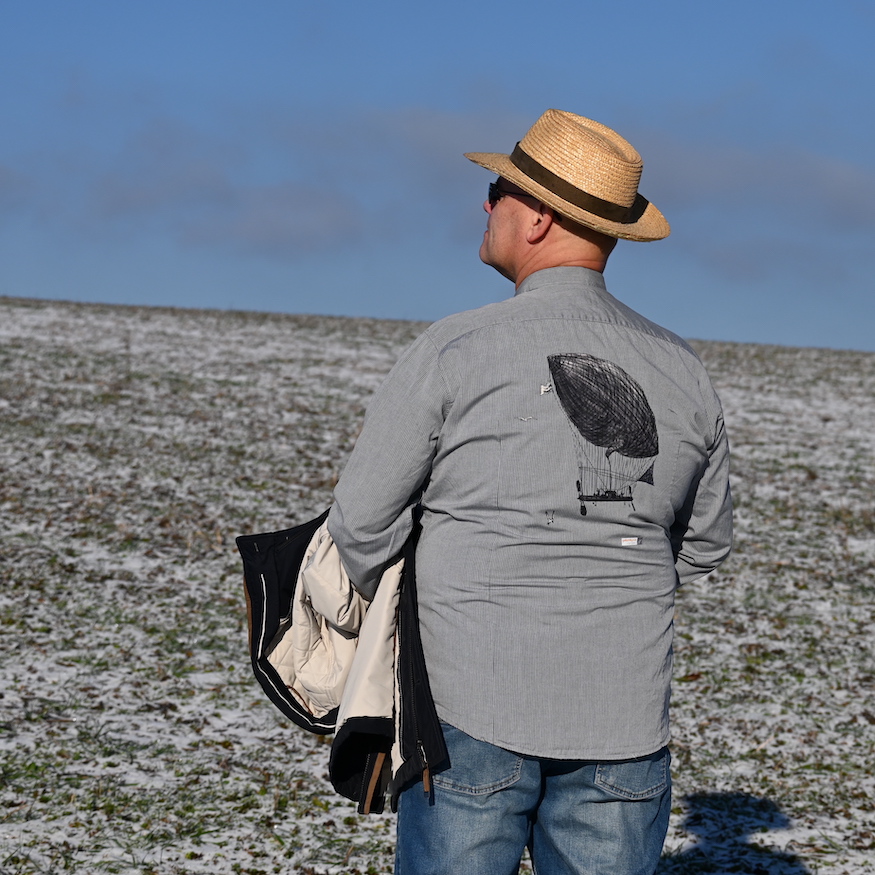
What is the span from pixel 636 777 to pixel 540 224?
146 cm

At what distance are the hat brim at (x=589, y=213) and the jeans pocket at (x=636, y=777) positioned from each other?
137 cm

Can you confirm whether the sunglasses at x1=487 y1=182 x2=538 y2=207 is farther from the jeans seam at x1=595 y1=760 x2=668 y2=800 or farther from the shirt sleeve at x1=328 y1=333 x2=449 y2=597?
the jeans seam at x1=595 y1=760 x2=668 y2=800

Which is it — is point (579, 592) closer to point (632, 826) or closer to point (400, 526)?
point (400, 526)

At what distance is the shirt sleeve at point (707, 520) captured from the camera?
2691 mm

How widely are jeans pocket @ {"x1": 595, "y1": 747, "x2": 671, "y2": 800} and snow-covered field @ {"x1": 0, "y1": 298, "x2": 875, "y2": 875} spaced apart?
3.05 metres

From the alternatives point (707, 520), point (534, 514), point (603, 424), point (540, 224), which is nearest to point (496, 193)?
point (540, 224)

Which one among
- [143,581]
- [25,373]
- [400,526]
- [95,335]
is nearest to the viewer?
[400,526]

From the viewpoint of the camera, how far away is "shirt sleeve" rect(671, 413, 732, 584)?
8.83ft

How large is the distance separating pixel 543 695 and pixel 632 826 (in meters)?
0.47

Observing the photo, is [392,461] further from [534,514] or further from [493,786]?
[493,786]

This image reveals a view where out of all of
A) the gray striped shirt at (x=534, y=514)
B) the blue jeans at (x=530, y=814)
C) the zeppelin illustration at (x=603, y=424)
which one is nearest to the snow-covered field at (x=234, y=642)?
the blue jeans at (x=530, y=814)

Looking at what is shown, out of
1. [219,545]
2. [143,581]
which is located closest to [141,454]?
[219,545]

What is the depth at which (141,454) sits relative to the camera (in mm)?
13508

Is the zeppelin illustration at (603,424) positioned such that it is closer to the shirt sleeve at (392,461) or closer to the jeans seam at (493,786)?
the shirt sleeve at (392,461)
